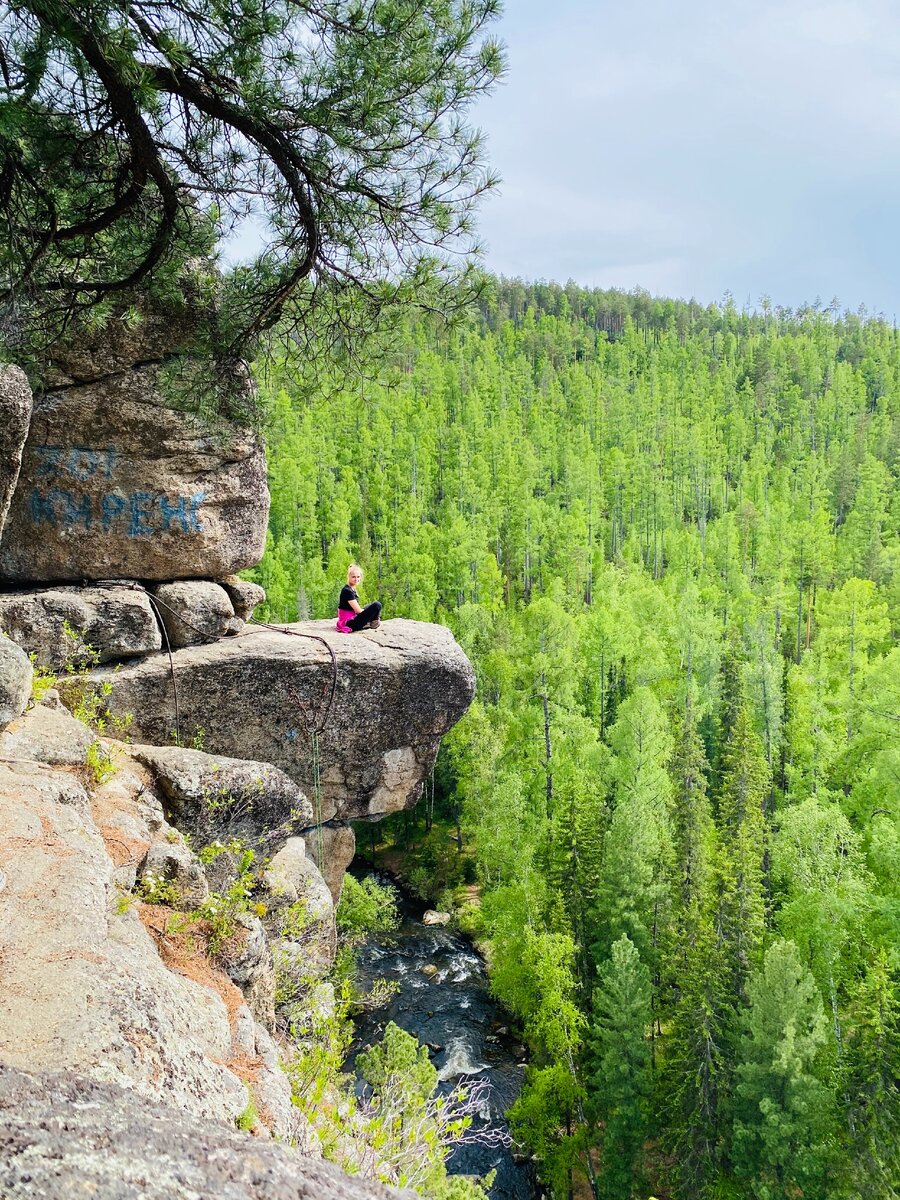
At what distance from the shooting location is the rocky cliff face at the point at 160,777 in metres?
3.19

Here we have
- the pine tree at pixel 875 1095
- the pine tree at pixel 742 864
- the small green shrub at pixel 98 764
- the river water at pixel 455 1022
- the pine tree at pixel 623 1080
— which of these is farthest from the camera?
the pine tree at pixel 742 864

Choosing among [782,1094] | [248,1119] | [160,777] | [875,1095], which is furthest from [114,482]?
[875,1095]

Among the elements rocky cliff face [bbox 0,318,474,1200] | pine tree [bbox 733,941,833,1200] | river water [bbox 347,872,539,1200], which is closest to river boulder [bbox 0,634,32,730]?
rocky cliff face [bbox 0,318,474,1200]

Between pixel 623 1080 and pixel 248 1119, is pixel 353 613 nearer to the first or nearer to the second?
pixel 248 1119

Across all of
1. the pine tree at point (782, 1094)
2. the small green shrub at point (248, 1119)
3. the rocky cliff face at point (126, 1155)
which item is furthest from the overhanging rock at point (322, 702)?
the pine tree at point (782, 1094)

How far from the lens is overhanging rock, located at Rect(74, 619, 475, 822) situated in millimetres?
10586

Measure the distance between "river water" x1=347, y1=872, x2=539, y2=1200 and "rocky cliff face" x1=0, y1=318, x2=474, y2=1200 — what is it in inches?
460

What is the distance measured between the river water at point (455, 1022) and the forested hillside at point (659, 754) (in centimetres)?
124

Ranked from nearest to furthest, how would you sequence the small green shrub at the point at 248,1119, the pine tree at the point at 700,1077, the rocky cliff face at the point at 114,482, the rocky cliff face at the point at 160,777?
the rocky cliff face at the point at 160,777 < the small green shrub at the point at 248,1119 < the rocky cliff face at the point at 114,482 < the pine tree at the point at 700,1077

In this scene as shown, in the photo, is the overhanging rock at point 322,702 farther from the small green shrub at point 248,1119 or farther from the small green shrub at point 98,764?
the small green shrub at point 248,1119

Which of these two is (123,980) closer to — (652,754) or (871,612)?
(652,754)

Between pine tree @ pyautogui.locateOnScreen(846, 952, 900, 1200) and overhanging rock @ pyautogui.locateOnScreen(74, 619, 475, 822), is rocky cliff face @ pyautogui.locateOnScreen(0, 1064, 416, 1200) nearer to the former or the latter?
overhanging rock @ pyautogui.locateOnScreen(74, 619, 475, 822)

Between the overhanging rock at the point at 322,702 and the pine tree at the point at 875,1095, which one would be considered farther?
the pine tree at the point at 875,1095

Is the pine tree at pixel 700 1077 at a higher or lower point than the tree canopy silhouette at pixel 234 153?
lower
